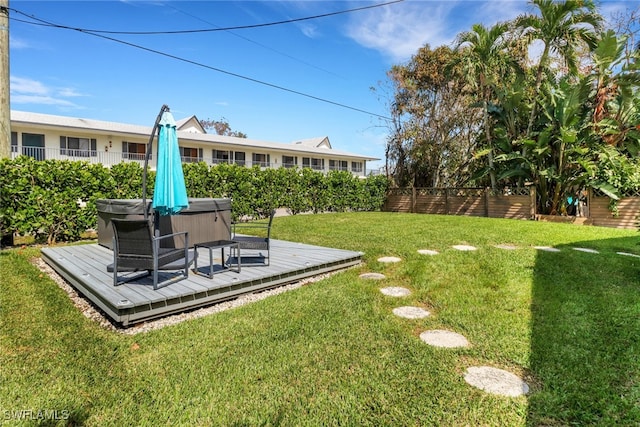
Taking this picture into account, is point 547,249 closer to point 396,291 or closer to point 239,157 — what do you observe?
point 396,291

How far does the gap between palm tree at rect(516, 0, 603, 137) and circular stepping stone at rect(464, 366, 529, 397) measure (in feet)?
41.8

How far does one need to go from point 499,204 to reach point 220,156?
19399mm

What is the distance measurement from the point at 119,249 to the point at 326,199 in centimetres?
1192

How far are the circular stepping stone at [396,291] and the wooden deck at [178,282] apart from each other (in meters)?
1.22

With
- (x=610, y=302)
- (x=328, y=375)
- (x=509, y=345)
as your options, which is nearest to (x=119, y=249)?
(x=328, y=375)

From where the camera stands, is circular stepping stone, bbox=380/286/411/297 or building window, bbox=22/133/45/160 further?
building window, bbox=22/133/45/160

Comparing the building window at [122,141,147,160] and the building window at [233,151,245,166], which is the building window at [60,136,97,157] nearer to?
the building window at [122,141,147,160]

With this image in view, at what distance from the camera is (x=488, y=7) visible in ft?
42.5

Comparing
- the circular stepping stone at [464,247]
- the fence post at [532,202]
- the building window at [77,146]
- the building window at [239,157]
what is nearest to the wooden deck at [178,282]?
the circular stepping stone at [464,247]

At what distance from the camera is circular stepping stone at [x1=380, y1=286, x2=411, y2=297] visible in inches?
169

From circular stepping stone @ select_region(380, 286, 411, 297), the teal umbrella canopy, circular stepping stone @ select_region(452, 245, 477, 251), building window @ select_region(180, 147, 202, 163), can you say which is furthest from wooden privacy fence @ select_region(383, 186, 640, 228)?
building window @ select_region(180, 147, 202, 163)

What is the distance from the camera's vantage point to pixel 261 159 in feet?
92.2

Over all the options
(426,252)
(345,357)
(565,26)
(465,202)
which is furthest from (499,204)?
(345,357)

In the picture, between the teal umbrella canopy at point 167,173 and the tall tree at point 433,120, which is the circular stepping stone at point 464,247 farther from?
the tall tree at point 433,120
